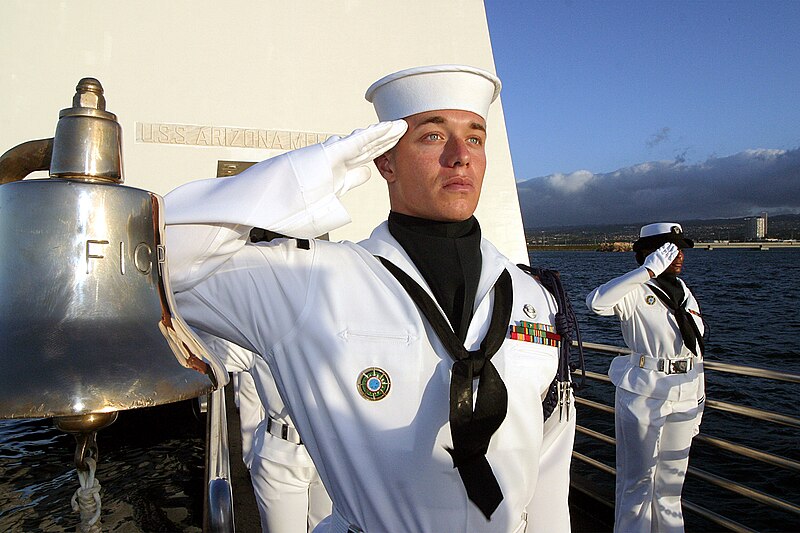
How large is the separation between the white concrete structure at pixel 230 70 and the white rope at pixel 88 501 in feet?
21.1

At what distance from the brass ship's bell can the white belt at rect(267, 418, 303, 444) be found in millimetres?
2553

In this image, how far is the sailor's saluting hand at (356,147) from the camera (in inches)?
51.6

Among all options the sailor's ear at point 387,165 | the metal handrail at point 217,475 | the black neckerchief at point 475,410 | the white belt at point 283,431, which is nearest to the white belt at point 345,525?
the black neckerchief at point 475,410

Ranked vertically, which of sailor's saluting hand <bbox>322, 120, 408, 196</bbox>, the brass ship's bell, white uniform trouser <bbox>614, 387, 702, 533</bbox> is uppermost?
sailor's saluting hand <bbox>322, 120, 408, 196</bbox>

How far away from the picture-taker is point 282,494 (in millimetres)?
3186

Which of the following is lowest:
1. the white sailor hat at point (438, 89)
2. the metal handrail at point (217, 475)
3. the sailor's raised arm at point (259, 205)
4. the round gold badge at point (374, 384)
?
the metal handrail at point (217, 475)

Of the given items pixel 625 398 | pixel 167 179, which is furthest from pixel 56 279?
pixel 167 179

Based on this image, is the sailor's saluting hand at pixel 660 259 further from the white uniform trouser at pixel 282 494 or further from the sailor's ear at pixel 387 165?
the sailor's ear at pixel 387 165

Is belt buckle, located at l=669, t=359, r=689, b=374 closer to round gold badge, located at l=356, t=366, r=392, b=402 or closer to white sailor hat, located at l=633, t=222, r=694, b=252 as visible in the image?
white sailor hat, located at l=633, t=222, r=694, b=252

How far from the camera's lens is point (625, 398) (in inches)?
184

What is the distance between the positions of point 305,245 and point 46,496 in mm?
4525

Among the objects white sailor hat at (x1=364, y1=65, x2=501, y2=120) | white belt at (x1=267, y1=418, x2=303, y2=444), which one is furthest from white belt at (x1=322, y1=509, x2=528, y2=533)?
white belt at (x1=267, y1=418, x2=303, y2=444)

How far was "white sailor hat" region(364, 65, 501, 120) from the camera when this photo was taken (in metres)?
1.77

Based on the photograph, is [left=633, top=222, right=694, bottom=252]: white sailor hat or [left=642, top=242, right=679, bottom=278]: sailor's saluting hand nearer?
[left=642, top=242, right=679, bottom=278]: sailor's saluting hand
